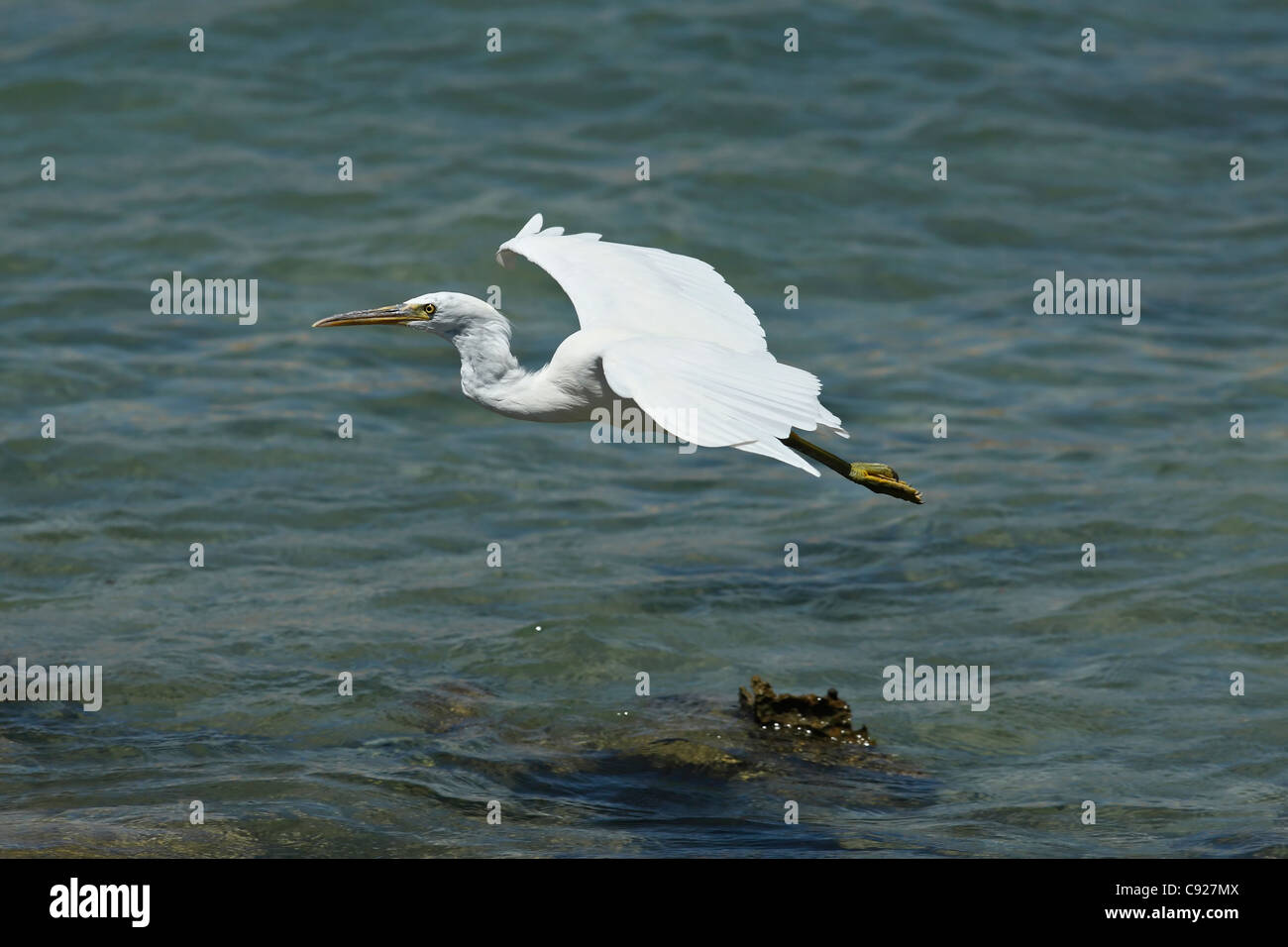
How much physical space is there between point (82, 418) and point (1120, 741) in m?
7.42

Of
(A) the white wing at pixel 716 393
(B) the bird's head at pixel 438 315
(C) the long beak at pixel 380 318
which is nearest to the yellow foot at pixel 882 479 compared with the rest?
(A) the white wing at pixel 716 393

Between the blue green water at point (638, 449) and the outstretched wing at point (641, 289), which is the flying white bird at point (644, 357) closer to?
the outstretched wing at point (641, 289)

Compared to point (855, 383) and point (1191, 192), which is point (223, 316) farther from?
point (1191, 192)

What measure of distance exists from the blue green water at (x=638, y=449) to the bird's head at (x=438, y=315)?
1.98 meters

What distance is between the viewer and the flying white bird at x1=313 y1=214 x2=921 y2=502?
5.86 m

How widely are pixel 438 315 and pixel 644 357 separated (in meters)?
1.48

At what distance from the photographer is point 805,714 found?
25.3 feet

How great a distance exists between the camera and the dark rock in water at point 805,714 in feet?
25.2

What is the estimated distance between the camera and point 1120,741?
7.94 m

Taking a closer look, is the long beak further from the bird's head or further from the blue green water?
the blue green water

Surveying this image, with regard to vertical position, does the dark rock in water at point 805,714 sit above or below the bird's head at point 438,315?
below

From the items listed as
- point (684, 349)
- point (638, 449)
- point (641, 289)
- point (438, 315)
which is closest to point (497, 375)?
point (438, 315)

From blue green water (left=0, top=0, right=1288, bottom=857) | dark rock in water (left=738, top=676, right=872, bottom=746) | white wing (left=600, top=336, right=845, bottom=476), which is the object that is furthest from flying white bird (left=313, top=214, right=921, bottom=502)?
blue green water (left=0, top=0, right=1288, bottom=857)

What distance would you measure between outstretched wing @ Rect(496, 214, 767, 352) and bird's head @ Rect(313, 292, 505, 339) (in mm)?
469
